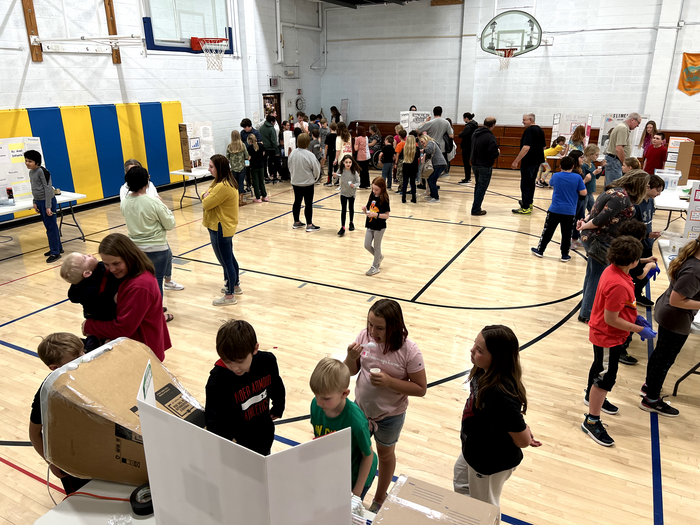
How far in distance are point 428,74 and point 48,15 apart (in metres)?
10.0

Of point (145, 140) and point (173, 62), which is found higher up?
point (173, 62)

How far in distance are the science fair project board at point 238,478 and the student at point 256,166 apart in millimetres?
9262

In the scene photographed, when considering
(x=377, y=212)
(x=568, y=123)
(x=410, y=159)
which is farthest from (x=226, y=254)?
(x=568, y=123)

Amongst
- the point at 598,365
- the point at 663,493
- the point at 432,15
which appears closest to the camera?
the point at 663,493

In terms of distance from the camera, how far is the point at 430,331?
5.06 meters

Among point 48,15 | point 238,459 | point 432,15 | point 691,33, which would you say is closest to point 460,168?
point 432,15

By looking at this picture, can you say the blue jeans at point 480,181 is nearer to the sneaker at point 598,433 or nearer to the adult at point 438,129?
the adult at point 438,129

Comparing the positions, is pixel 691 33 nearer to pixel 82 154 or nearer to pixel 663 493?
pixel 663 493

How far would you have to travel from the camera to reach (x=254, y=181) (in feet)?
34.4

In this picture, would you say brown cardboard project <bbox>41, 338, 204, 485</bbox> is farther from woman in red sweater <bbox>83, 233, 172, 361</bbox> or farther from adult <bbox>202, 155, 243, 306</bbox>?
adult <bbox>202, 155, 243, 306</bbox>

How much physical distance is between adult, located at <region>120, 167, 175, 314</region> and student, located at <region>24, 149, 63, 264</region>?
10.3ft

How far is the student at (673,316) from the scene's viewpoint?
10.8 ft

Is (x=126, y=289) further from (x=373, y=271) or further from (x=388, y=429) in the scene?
(x=373, y=271)

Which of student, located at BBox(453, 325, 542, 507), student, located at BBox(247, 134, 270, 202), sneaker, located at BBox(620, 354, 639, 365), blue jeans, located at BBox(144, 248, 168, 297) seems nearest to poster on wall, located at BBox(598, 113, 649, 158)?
student, located at BBox(247, 134, 270, 202)
